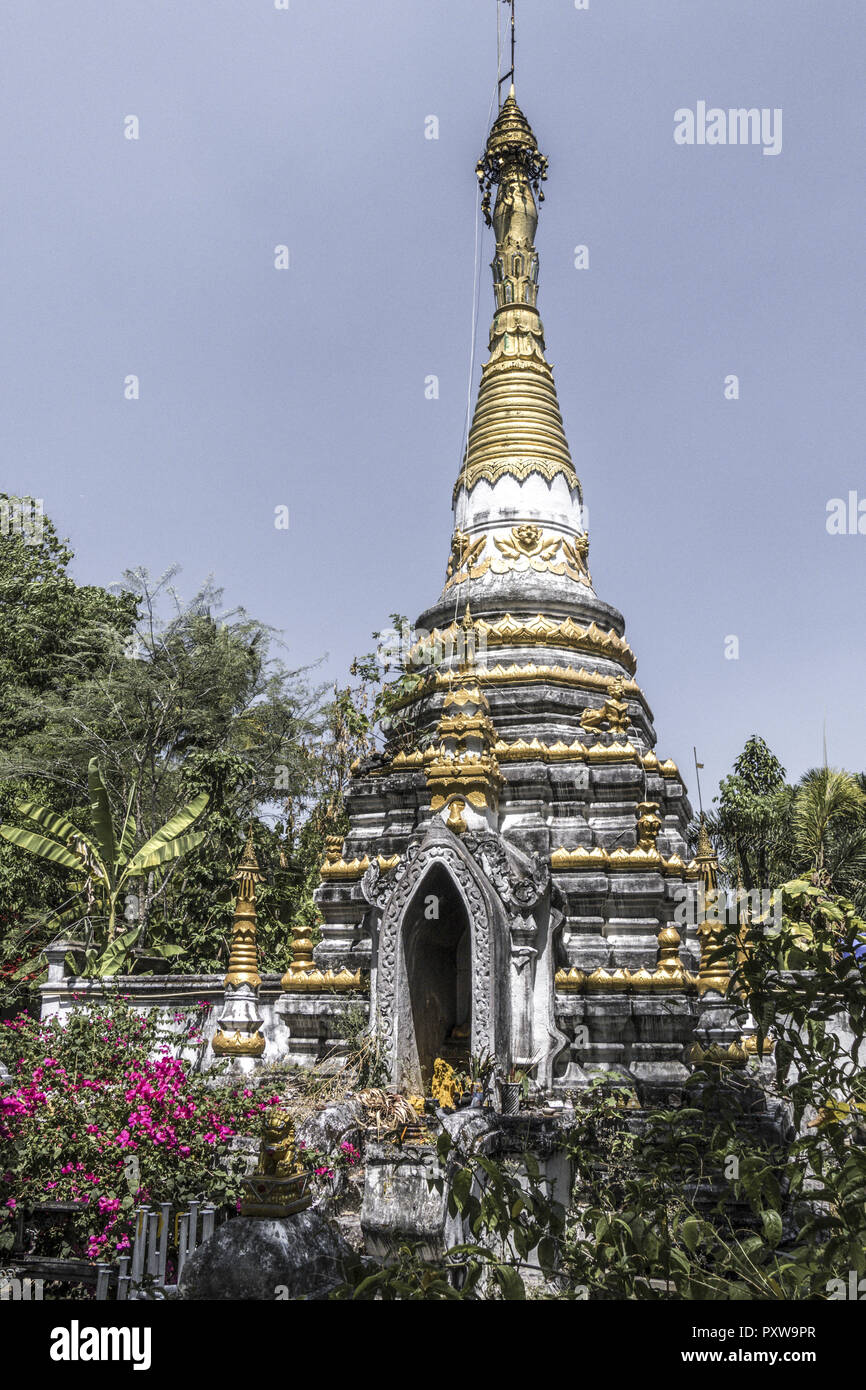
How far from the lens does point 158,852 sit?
1734 centimetres

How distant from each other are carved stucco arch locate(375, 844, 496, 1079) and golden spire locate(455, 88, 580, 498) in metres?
10.3

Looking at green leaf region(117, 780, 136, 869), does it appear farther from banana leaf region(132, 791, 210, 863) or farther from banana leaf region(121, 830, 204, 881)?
banana leaf region(132, 791, 210, 863)

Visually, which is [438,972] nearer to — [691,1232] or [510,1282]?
[691,1232]

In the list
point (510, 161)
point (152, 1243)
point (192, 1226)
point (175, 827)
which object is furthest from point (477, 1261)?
point (510, 161)

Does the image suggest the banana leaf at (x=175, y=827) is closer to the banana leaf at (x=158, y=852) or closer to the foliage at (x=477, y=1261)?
the banana leaf at (x=158, y=852)

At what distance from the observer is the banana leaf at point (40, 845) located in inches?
657

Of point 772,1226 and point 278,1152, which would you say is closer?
point 772,1226

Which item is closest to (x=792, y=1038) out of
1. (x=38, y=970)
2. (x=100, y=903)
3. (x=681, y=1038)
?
(x=681, y=1038)

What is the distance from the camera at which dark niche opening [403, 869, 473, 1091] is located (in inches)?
454

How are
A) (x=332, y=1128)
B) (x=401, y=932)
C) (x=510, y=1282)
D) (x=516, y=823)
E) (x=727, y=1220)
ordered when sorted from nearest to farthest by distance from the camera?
(x=510, y=1282) < (x=727, y=1220) < (x=332, y=1128) < (x=401, y=932) < (x=516, y=823)

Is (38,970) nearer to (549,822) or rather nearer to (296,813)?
(296,813)

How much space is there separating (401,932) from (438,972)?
1.71 m
